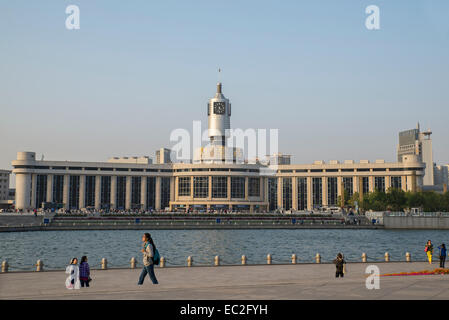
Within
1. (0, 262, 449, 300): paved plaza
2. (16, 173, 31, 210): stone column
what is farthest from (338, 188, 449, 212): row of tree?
(0, 262, 449, 300): paved plaza

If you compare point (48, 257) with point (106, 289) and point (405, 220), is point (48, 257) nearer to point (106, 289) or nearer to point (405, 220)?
point (106, 289)

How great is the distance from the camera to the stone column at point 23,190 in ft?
634

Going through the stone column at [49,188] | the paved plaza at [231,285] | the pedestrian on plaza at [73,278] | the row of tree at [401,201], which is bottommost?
the paved plaza at [231,285]

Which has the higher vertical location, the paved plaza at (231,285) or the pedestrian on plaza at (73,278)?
the pedestrian on plaza at (73,278)

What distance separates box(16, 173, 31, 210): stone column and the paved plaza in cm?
17103

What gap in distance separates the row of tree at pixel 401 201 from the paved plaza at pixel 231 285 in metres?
135

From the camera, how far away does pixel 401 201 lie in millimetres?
167375

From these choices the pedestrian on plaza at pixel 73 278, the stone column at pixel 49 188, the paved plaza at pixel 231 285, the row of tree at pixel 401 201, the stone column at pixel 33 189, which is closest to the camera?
the paved plaza at pixel 231 285

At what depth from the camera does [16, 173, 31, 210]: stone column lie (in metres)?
A: 193

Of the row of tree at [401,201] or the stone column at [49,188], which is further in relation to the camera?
the stone column at [49,188]

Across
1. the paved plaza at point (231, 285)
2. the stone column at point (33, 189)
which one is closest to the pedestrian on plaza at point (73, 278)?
the paved plaza at point (231, 285)

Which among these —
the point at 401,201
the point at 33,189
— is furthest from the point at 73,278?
the point at 33,189

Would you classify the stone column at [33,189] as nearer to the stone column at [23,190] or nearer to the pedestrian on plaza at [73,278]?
the stone column at [23,190]
